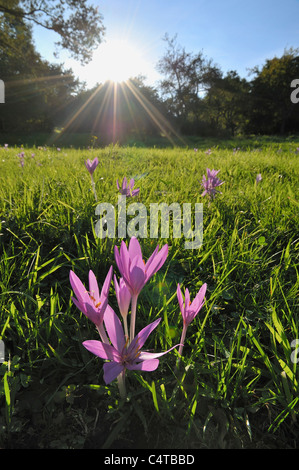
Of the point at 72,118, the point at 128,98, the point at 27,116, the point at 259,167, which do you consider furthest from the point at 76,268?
the point at 72,118

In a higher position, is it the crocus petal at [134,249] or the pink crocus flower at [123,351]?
the crocus petal at [134,249]

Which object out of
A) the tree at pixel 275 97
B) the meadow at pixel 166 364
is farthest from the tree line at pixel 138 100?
the meadow at pixel 166 364

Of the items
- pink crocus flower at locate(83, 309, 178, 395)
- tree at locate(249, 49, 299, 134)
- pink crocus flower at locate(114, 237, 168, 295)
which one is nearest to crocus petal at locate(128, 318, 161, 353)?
pink crocus flower at locate(83, 309, 178, 395)

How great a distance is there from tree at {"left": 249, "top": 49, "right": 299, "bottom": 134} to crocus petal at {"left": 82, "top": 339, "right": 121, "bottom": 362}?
41.1m

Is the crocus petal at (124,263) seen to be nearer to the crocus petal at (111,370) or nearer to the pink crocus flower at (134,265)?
the pink crocus flower at (134,265)

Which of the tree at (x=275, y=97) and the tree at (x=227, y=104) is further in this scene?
the tree at (x=227, y=104)

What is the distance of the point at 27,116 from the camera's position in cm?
3186

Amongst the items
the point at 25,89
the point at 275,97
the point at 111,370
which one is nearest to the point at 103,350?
the point at 111,370

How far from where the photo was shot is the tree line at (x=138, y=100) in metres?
23.8

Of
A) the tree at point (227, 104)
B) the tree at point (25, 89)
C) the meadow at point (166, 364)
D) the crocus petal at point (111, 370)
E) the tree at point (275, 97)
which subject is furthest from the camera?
the tree at point (227, 104)

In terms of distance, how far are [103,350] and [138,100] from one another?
4142 cm

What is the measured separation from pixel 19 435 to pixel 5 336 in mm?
398

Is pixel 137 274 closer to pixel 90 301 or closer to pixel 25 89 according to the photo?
pixel 90 301

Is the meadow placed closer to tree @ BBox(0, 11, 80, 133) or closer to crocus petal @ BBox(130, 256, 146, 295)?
crocus petal @ BBox(130, 256, 146, 295)
